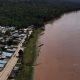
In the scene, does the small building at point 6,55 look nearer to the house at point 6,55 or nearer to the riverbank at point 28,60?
the house at point 6,55

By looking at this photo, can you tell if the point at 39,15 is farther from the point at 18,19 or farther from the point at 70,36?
the point at 70,36

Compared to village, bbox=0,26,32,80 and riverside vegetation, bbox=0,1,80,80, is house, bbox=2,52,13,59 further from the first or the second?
riverside vegetation, bbox=0,1,80,80

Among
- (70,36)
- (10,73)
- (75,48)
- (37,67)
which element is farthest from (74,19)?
(10,73)

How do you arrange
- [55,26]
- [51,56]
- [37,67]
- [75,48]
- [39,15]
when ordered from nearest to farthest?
[37,67]
[51,56]
[75,48]
[55,26]
[39,15]

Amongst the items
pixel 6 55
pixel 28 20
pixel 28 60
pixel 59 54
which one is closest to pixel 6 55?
pixel 6 55

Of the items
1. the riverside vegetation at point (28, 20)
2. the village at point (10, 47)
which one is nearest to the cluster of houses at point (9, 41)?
the village at point (10, 47)
